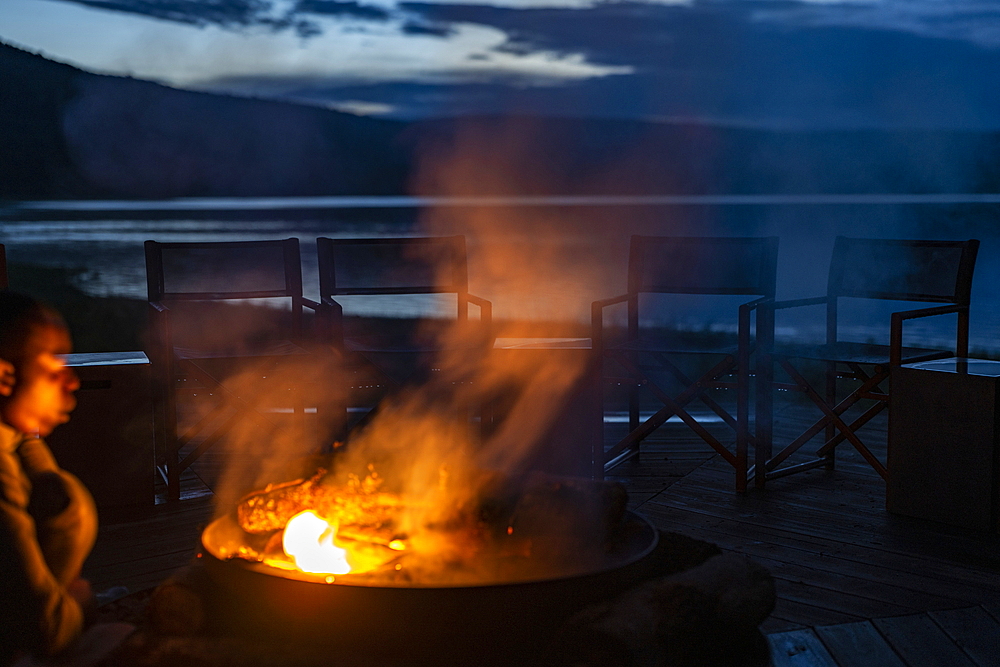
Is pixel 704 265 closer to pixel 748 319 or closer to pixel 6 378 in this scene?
pixel 748 319

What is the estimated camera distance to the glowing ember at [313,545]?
1.58 meters

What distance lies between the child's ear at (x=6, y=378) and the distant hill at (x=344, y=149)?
1761 inches

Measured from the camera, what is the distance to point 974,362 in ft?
9.39

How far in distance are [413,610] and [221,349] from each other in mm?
1961

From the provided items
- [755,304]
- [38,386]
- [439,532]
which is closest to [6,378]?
[38,386]

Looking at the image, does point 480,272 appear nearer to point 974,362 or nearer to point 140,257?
point 140,257

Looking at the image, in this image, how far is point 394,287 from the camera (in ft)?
11.9

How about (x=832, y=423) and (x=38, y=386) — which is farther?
(x=832, y=423)

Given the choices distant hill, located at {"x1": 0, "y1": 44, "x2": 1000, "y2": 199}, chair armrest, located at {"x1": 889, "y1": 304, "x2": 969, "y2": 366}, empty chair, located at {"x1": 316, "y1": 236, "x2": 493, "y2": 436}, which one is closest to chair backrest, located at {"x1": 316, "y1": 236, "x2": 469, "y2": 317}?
empty chair, located at {"x1": 316, "y1": 236, "x2": 493, "y2": 436}

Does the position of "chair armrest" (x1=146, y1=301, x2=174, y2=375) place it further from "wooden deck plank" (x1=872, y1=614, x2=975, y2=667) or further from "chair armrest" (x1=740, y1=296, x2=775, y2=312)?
"wooden deck plank" (x1=872, y1=614, x2=975, y2=667)

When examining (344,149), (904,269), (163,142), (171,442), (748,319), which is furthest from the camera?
(344,149)

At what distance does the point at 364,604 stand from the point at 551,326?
6665 millimetres

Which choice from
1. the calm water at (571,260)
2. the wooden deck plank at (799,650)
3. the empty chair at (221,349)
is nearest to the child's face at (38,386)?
the wooden deck plank at (799,650)

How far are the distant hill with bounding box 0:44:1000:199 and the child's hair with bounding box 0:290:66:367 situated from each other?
44.7 m
